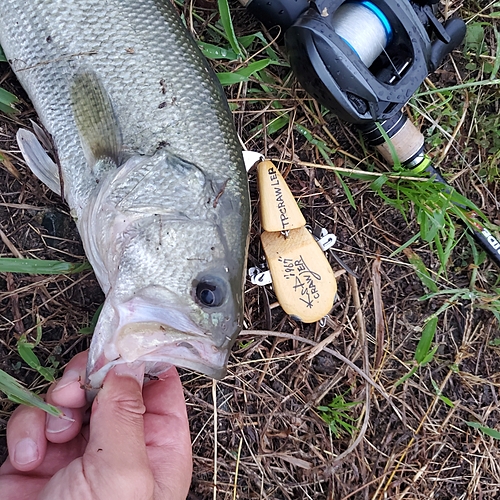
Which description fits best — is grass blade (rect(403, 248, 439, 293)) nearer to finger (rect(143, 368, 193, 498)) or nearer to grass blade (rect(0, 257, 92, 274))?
finger (rect(143, 368, 193, 498))

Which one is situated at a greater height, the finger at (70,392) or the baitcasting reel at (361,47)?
the baitcasting reel at (361,47)

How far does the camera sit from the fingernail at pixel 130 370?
5.62 feet

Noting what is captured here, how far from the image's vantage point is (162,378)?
1974mm

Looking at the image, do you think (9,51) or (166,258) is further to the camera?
(9,51)

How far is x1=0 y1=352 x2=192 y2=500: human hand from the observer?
150 cm

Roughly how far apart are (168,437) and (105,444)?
15.2 inches

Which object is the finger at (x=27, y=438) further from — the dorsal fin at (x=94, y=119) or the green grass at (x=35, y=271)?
the dorsal fin at (x=94, y=119)

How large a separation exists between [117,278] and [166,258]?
18cm

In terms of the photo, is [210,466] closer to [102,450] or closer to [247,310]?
[247,310]

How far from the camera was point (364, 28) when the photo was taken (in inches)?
85.5

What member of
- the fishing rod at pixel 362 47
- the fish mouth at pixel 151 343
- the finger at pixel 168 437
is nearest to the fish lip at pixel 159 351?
the fish mouth at pixel 151 343

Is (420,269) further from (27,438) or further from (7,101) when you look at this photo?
(7,101)

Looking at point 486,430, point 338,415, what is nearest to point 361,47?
point 338,415

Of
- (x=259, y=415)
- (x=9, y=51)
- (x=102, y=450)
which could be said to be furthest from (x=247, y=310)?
(x=9, y=51)
